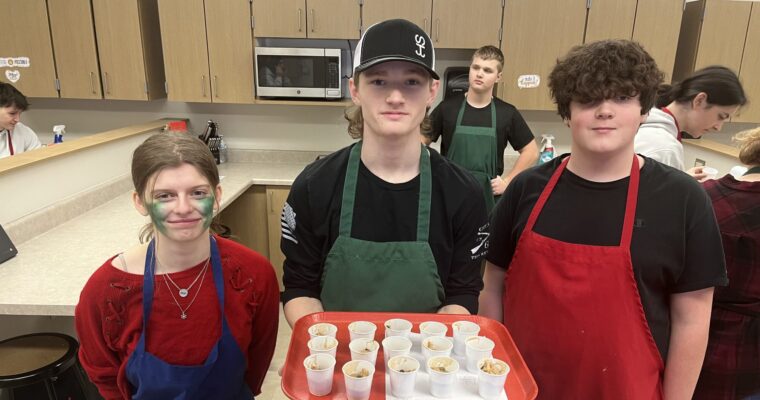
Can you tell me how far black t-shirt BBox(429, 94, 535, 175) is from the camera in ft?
10.1

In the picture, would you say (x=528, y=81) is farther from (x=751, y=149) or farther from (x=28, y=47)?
(x=28, y=47)

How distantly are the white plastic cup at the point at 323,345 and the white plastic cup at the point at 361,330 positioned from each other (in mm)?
49

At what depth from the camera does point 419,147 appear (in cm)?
125

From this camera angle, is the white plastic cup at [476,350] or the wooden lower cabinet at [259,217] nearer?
the white plastic cup at [476,350]

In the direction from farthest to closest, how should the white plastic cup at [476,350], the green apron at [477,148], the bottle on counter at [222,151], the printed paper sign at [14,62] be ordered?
the bottle on counter at [222,151]
the printed paper sign at [14,62]
the green apron at [477,148]
the white plastic cup at [476,350]

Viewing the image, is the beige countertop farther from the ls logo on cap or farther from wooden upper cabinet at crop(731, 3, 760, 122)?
wooden upper cabinet at crop(731, 3, 760, 122)

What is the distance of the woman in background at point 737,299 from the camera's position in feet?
4.97

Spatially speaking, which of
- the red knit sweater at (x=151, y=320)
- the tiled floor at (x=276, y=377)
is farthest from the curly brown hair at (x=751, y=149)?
the tiled floor at (x=276, y=377)

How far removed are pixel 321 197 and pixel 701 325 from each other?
0.97m

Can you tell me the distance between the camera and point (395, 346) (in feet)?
3.38

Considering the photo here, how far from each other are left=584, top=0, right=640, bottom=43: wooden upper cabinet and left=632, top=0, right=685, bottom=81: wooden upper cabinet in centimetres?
5

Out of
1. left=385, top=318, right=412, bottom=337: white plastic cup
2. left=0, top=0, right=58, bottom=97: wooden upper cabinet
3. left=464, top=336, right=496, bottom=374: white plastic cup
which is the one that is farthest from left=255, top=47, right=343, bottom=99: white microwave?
left=464, top=336, right=496, bottom=374: white plastic cup

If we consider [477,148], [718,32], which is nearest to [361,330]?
[477,148]

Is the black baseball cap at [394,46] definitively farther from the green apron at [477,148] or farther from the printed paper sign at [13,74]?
the printed paper sign at [13,74]
